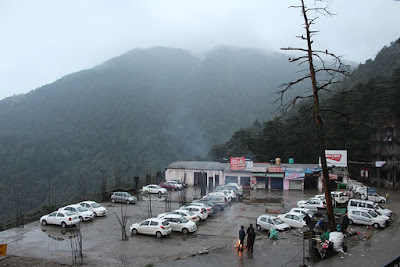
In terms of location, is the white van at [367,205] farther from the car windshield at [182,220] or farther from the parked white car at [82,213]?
the parked white car at [82,213]

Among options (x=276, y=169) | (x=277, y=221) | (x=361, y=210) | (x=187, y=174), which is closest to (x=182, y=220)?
(x=277, y=221)

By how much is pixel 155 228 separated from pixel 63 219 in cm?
793

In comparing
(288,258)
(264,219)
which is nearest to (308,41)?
(288,258)

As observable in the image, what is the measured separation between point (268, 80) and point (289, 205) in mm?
160097

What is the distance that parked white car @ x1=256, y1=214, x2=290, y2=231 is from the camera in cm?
2164

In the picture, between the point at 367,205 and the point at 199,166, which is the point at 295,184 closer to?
the point at 199,166

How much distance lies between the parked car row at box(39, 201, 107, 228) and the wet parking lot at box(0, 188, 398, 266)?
1.59 feet

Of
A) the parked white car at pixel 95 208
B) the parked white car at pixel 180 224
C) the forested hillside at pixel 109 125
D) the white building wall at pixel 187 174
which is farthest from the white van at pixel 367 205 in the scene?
the forested hillside at pixel 109 125

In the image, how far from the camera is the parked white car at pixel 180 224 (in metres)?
22.3

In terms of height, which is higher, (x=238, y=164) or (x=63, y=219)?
(x=238, y=164)

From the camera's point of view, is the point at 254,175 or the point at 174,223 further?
the point at 254,175

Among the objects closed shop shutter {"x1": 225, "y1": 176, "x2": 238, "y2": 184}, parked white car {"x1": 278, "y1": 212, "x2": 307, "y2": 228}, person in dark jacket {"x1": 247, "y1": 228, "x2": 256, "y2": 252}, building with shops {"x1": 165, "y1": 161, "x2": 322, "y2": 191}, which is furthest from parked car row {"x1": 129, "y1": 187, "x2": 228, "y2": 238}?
closed shop shutter {"x1": 225, "y1": 176, "x2": 238, "y2": 184}

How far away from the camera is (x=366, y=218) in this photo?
73.3 feet

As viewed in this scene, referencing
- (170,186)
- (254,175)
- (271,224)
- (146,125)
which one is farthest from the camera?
(146,125)
